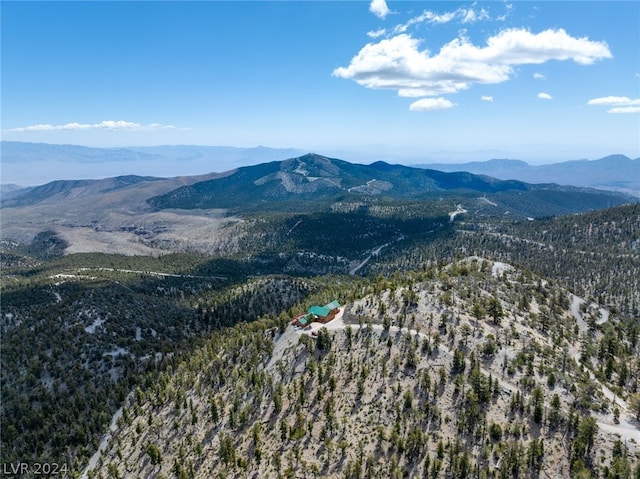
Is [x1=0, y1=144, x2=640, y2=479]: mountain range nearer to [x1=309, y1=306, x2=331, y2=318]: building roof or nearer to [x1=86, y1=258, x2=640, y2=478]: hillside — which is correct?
[x1=86, y1=258, x2=640, y2=478]: hillside

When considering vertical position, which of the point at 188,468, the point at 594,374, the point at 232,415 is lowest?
the point at 188,468

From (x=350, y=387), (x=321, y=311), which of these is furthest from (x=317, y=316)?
(x=350, y=387)

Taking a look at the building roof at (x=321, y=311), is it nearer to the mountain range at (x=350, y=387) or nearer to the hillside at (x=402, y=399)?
the mountain range at (x=350, y=387)

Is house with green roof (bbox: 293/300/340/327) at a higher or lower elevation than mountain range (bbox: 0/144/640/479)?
higher

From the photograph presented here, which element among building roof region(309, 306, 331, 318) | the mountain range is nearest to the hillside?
the mountain range

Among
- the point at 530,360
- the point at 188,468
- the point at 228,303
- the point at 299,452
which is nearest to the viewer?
the point at 299,452

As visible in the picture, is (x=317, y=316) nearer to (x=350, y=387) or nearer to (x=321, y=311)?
(x=321, y=311)

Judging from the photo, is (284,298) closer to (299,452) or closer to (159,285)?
(159,285)

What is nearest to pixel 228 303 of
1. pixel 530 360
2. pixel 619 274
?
pixel 530 360
